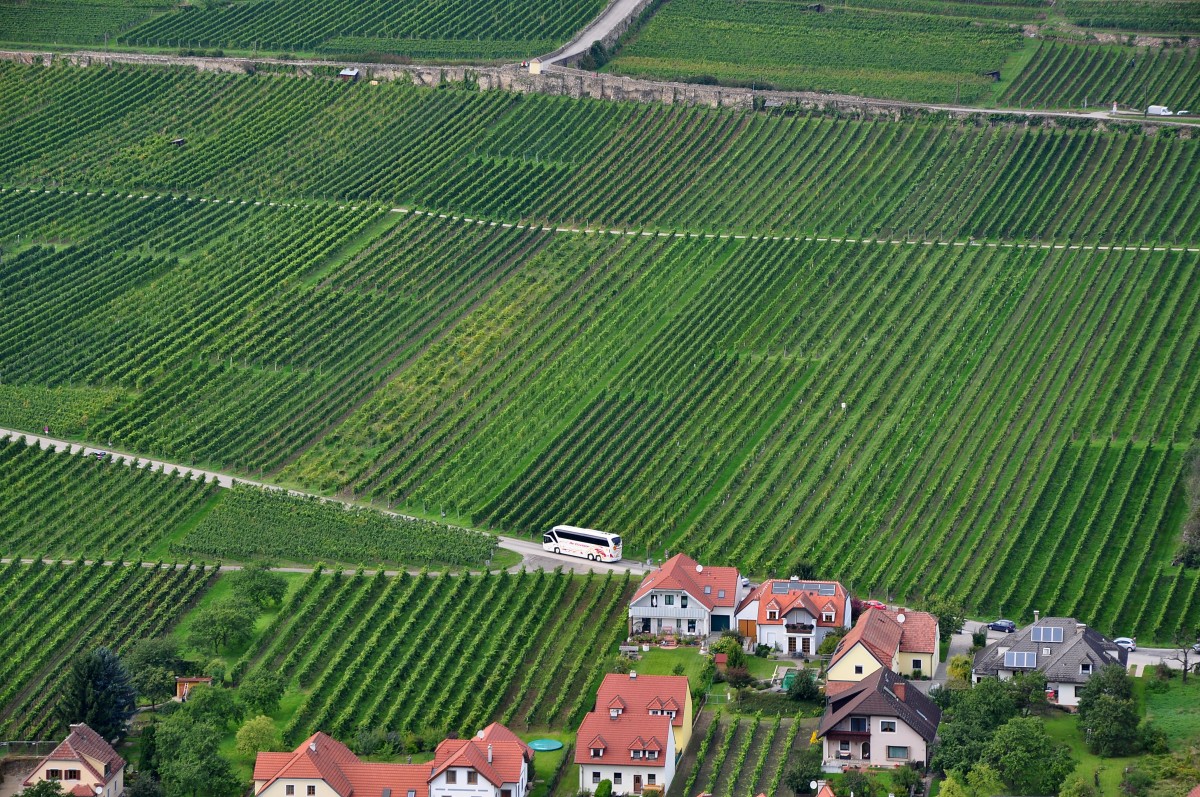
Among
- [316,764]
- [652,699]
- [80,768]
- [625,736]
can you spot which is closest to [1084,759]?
[652,699]

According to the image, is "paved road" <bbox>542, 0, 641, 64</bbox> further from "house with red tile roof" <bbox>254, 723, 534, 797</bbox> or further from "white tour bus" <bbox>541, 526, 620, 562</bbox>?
"house with red tile roof" <bbox>254, 723, 534, 797</bbox>

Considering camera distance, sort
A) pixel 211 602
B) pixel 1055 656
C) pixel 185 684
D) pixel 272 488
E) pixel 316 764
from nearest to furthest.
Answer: pixel 316 764 < pixel 1055 656 < pixel 185 684 < pixel 211 602 < pixel 272 488

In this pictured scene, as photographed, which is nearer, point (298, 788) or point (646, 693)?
point (298, 788)

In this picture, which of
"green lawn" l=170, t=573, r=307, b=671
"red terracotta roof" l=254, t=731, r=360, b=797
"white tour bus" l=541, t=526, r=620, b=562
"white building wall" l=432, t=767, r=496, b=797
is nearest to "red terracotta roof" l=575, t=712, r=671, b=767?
"white building wall" l=432, t=767, r=496, b=797

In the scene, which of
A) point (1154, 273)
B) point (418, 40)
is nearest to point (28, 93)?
point (418, 40)

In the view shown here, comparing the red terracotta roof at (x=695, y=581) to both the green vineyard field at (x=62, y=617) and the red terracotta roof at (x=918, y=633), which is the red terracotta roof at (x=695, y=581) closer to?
the red terracotta roof at (x=918, y=633)

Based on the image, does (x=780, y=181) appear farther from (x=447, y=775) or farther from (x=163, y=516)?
(x=447, y=775)

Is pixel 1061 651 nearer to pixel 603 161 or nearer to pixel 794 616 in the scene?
pixel 794 616
